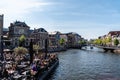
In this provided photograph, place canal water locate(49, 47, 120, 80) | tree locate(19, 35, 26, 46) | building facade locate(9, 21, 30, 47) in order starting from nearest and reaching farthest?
canal water locate(49, 47, 120, 80), tree locate(19, 35, 26, 46), building facade locate(9, 21, 30, 47)

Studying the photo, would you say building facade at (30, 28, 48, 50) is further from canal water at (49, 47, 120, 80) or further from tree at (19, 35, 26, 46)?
canal water at (49, 47, 120, 80)

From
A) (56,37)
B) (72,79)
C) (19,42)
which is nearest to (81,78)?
(72,79)

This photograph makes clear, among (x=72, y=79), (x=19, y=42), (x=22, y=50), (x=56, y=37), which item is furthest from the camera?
(x=56, y=37)

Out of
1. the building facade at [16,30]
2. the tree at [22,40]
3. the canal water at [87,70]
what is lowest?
the canal water at [87,70]

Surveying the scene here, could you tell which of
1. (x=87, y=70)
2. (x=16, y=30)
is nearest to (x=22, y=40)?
(x=16, y=30)

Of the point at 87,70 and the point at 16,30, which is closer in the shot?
the point at 87,70

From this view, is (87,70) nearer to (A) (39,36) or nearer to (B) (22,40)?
(B) (22,40)

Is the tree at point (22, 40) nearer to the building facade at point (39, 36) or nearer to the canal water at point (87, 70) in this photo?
the building facade at point (39, 36)

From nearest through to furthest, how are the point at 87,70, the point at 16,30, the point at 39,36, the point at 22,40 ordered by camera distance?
1. the point at 87,70
2. the point at 22,40
3. the point at 16,30
4. the point at 39,36

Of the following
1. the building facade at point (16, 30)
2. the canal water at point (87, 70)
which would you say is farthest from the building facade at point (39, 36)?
the canal water at point (87, 70)

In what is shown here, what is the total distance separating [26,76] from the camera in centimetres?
3438

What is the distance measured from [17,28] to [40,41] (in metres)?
22.4

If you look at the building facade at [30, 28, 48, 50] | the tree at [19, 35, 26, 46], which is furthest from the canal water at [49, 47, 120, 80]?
the building facade at [30, 28, 48, 50]

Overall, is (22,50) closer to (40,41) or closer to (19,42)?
(19,42)
